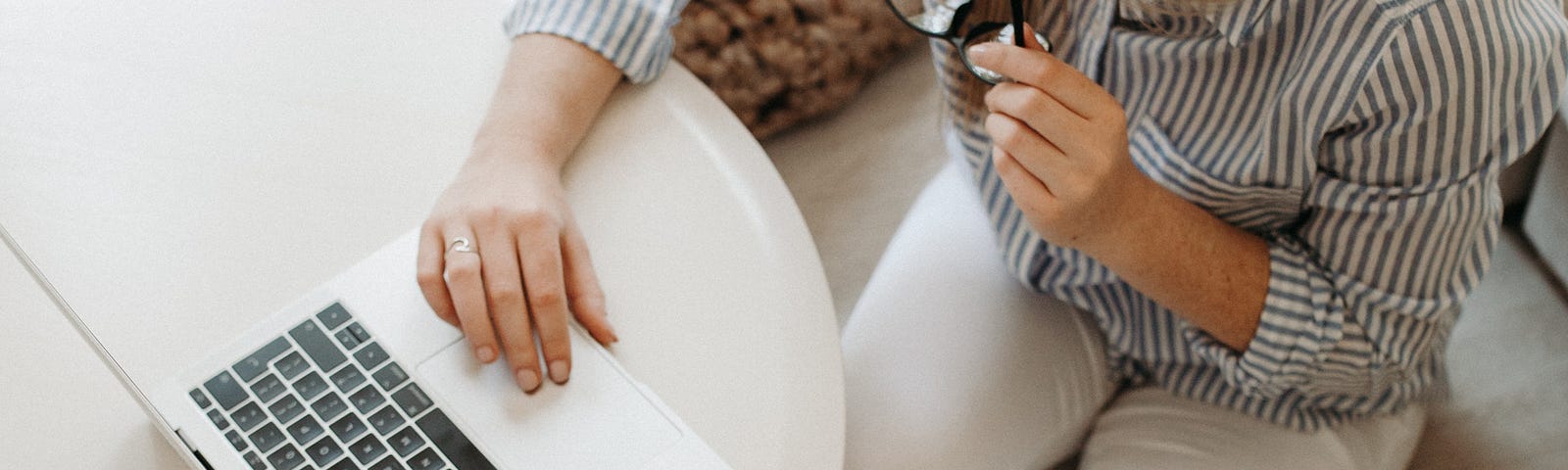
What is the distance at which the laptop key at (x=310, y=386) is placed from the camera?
661mm

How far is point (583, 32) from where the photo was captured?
0.85m

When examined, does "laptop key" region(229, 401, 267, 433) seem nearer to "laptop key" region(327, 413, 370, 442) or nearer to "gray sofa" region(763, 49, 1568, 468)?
"laptop key" region(327, 413, 370, 442)

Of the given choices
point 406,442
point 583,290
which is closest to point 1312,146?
point 583,290

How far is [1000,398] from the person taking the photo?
3.11 ft

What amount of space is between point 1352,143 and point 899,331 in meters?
0.37

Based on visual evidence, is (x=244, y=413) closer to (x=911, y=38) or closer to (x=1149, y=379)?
(x=1149, y=379)

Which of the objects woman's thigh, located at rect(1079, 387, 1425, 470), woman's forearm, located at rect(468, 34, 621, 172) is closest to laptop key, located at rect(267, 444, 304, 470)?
woman's forearm, located at rect(468, 34, 621, 172)

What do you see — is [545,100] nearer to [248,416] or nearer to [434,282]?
[434,282]

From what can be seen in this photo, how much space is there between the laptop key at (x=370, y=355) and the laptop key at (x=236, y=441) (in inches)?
2.8

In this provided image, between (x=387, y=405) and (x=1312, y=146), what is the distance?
560mm

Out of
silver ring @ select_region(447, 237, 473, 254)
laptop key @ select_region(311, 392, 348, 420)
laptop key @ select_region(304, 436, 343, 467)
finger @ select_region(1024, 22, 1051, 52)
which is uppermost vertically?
finger @ select_region(1024, 22, 1051, 52)

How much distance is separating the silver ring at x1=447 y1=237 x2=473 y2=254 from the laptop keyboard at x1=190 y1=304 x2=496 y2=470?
0.23 feet

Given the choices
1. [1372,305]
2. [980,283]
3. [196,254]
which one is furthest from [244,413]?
[1372,305]

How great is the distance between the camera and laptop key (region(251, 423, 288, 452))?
0.64m
